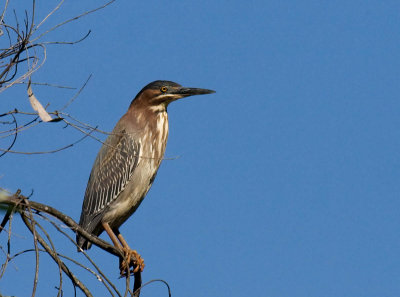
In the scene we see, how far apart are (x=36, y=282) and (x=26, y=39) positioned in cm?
114

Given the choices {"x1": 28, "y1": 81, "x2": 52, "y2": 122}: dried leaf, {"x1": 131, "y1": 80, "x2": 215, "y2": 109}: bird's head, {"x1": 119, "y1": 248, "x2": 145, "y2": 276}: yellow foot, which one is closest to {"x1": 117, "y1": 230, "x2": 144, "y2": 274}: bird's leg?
{"x1": 119, "y1": 248, "x2": 145, "y2": 276}: yellow foot

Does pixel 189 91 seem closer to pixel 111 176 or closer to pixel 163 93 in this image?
pixel 163 93

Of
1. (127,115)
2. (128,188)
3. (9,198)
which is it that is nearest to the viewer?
(9,198)

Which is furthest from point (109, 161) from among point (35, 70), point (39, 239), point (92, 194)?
point (39, 239)

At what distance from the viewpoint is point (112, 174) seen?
548 centimetres

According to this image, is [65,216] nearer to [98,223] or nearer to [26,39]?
[26,39]

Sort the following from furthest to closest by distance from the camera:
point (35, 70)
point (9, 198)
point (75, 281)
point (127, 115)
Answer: point (127, 115)
point (35, 70)
point (75, 281)
point (9, 198)

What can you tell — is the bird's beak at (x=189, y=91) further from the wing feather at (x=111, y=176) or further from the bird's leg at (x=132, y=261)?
the bird's leg at (x=132, y=261)

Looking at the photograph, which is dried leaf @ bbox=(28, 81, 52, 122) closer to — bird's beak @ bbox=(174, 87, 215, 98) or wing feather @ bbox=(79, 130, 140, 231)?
wing feather @ bbox=(79, 130, 140, 231)

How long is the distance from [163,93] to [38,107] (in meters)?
2.72

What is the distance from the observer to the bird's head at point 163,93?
5457mm

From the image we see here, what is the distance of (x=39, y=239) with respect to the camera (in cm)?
270

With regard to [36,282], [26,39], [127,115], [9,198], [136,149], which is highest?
[127,115]

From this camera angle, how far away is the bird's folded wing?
5.37 metres
